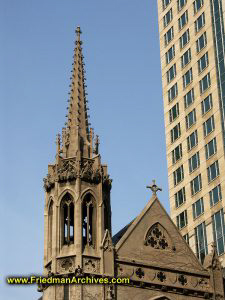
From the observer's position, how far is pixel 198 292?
161ft

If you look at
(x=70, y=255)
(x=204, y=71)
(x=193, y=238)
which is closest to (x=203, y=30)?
(x=204, y=71)

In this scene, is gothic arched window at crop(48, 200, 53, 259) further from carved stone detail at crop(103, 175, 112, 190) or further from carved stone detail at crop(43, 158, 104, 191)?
carved stone detail at crop(103, 175, 112, 190)

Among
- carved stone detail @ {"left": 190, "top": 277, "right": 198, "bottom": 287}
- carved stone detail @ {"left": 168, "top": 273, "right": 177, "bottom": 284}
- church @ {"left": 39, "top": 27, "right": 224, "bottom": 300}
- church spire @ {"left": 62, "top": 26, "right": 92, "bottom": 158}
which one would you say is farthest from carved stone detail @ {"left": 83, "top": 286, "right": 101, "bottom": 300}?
church spire @ {"left": 62, "top": 26, "right": 92, "bottom": 158}

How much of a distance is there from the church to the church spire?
67 mm

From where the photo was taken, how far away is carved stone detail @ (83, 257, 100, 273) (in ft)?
151

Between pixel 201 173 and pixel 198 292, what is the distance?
24.0 metres

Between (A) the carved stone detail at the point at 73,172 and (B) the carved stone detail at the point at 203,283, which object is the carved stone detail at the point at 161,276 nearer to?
(B) the carved stone detail at the point at 203,283

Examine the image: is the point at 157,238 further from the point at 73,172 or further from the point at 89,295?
the point at 89,295

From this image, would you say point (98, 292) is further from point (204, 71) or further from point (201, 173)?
point (204, 71)

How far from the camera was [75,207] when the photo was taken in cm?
4797

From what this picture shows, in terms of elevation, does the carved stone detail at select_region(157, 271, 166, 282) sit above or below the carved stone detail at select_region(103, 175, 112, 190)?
below

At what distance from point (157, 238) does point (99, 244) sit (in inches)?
167

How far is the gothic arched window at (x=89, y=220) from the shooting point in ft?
157

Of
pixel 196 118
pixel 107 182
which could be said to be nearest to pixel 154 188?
pixel 107 182
